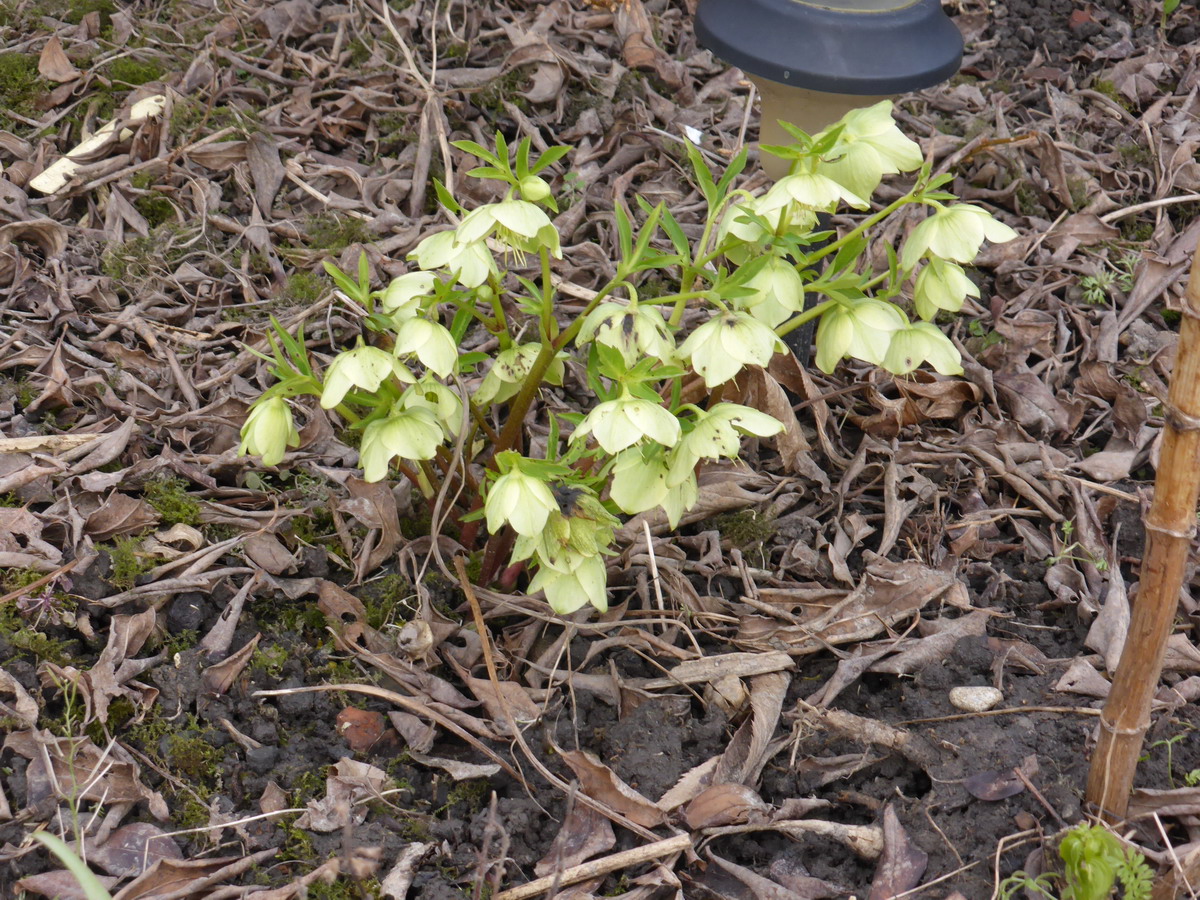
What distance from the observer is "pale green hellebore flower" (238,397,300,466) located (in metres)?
1.24

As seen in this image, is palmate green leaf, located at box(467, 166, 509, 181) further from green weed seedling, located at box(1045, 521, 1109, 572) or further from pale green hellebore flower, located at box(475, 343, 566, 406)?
green weed seedling, located at box(1045, 521, 1109, 572)

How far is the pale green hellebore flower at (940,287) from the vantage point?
1253mm

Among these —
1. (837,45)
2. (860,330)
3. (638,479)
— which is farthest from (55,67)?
(860,330)

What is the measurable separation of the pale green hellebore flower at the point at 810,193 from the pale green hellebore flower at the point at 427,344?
15.4 inches

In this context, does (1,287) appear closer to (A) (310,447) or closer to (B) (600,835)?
(A) (310,447)

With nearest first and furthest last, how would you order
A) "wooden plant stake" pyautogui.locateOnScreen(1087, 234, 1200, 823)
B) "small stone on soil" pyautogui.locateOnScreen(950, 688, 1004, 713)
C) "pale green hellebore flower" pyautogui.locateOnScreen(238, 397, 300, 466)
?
"wooden plant stake" pyautogui.locateOnScreen(1087, 234, 1200, 823)
"pale green hellebore flower" pyautogui.locateOnScreen(238, 397, 300, 466)
"small stone on soil" pyautogui.locateOnScreen(950, 688, 1004, 713)

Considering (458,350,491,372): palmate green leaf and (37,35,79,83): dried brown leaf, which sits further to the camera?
(37,35,79,83): dried brown leaf

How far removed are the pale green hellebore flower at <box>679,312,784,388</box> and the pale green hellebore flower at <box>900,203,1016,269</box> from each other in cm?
22

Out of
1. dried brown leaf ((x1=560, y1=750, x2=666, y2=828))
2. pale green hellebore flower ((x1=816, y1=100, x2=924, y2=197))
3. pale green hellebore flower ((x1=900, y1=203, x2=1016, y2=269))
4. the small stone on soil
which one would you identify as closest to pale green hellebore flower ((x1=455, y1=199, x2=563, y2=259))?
pale green hellebore flower ((x1=816, y1=100, x2=924, y2=197))

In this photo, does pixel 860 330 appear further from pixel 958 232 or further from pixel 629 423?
pixel 629 423

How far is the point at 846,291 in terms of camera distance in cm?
Answer: 131

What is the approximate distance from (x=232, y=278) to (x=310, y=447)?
482 mm

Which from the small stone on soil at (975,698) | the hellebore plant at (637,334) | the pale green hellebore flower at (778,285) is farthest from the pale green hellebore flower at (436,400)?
the small stone on soil at (975,698)

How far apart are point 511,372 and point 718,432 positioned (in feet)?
1.12
